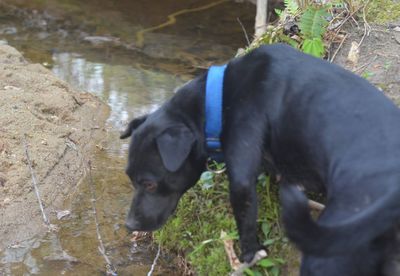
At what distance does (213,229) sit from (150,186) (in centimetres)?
66

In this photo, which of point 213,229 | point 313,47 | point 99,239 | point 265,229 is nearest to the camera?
point 265,229

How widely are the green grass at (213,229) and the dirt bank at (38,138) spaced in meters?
1.04

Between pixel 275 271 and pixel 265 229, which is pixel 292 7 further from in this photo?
pixel 275 271

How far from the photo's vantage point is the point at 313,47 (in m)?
4.77

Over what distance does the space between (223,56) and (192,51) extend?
1.47ft

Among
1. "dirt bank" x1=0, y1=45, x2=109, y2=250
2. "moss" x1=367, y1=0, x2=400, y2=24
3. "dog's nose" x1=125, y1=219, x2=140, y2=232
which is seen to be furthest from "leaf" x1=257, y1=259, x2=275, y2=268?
"moss" x1=367, y1=0, x2=400, y2=24

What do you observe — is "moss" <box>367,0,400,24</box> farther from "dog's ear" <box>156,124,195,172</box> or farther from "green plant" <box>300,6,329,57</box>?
"dog's ear" <box>156,124,195,172</box>

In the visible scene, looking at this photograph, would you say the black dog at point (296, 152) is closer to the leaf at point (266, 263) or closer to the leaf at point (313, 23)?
the leaf at point (266, 263)

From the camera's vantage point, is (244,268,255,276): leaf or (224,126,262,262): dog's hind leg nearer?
(224,126,262,262): dog's hind leg

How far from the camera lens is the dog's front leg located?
3480 millimetres

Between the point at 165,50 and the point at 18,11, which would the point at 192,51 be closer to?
the point at 165,50

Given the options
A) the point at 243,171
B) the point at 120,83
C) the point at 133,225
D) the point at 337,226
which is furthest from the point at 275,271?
the point at 120,83

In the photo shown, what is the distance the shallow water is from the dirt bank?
131 millimetres

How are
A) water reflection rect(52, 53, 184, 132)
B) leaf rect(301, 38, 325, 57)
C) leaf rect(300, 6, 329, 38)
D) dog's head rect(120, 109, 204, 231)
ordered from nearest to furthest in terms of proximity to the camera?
dog's head rect(120, 109, 204, 231)
leaf rect(301, 38, 325, 57)
leaf rect(300, 6, 329, 38)
water reflection rect(52, 53, 184, 132)
